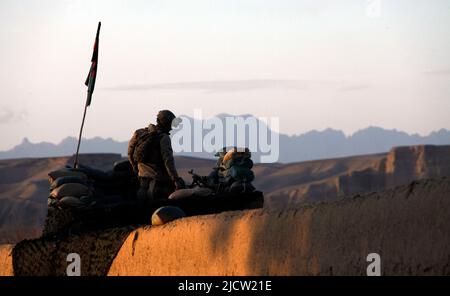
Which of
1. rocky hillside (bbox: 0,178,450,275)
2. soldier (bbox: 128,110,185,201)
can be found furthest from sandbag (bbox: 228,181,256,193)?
rocky hillside (bbox: 0,178,450,275)

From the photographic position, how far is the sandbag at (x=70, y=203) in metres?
14.2

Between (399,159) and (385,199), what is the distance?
→ 328 ft

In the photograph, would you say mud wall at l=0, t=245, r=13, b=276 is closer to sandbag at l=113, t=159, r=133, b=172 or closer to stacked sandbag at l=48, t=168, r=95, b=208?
stacked sandbag at l=48, t=168, r=95, b=208

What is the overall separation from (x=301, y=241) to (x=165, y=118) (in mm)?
6323

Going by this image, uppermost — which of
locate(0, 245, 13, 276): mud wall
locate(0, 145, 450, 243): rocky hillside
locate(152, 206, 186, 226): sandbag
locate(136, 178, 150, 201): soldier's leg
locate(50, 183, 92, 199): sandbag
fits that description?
locate(0, 145, 450, 243): rocky hillside

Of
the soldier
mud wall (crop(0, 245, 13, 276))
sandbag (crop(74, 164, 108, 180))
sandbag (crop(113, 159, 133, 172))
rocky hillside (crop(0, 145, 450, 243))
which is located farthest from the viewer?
rocky hillside (crop(0, 145, 450, 243))

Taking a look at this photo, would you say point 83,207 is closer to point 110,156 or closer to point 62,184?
point 62,184

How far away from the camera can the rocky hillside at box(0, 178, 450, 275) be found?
782 centimetres

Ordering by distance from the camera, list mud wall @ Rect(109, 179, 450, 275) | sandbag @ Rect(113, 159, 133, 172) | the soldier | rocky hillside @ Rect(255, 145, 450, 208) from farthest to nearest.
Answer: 1. rocky hillside @ Rect(255, 145, 450, 208)
2. sandbag @ Rect(113, 159, 133, 172)
3. the soldier
4. mud wall @ Rect(109, 179, 450, 275)

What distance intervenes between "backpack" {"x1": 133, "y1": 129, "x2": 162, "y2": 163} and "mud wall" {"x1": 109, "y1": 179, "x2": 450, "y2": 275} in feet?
11.6

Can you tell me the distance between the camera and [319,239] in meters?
8.84

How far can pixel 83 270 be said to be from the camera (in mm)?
12992

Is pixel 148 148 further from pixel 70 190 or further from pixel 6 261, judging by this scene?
pixel 6 261
